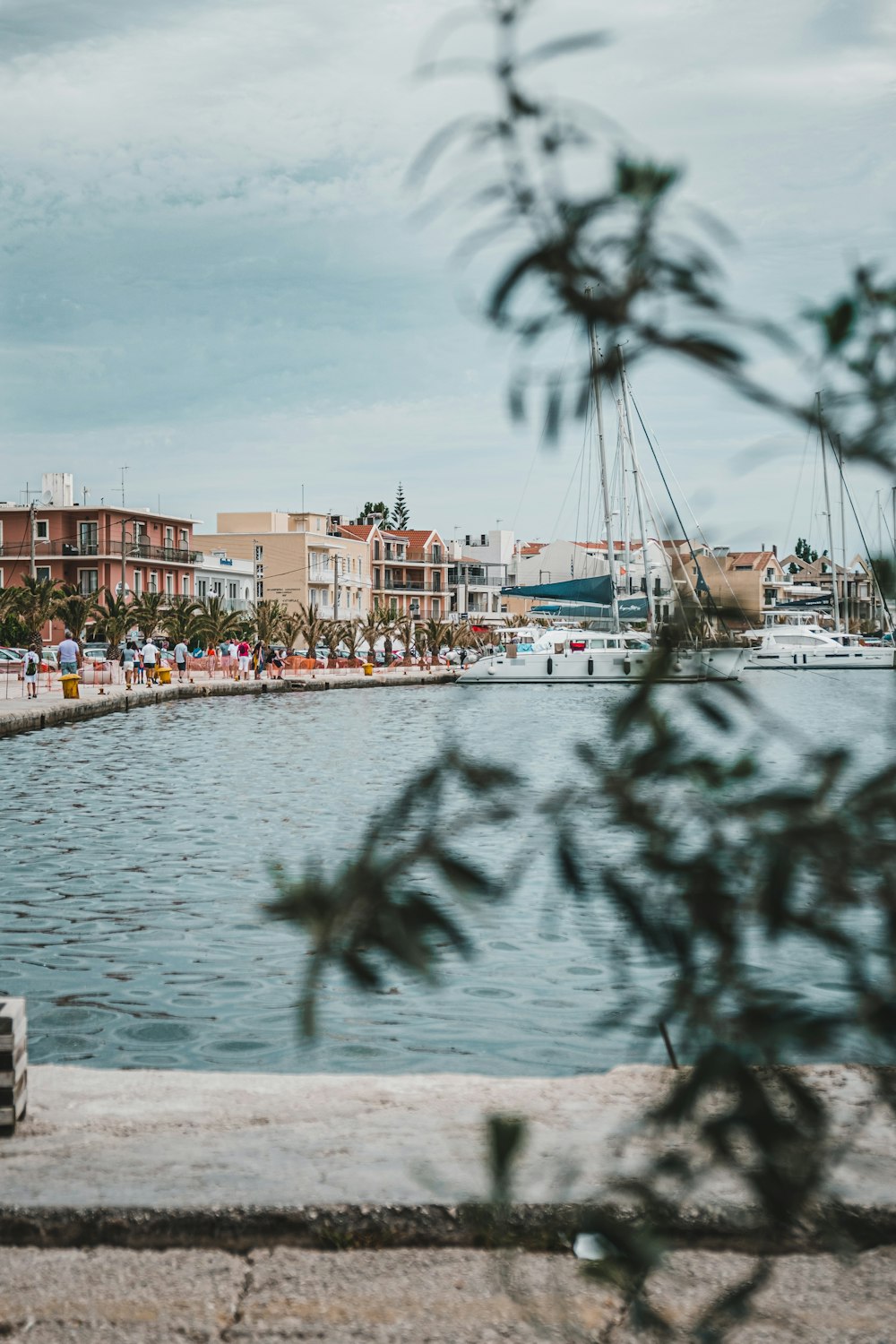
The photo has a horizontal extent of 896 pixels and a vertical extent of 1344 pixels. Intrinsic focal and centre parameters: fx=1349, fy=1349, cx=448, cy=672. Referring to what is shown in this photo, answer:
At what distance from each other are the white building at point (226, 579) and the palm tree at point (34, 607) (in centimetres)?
2587

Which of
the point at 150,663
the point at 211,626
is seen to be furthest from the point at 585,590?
the point at 211,626

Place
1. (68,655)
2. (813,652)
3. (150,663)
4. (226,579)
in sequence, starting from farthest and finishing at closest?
(226,579) → (813,652) → (150,663) → (68,655)

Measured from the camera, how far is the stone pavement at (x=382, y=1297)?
3311mm

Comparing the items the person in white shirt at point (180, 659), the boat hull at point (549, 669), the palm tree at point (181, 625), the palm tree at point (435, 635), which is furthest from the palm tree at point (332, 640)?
the person in white shirt at point (180, 659)

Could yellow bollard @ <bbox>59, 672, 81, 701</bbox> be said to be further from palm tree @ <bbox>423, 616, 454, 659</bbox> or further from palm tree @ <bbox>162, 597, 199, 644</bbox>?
palm tree @ <bbox>423, 616, 454, 659</bbox>

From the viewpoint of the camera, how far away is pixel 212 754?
25281 mm

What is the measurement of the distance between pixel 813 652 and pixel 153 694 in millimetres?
30917

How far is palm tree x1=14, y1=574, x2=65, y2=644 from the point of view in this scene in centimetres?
6066

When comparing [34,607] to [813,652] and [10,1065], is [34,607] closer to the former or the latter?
[813,652]

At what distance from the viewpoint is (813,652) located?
5894 cm

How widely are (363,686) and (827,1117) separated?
54935 mm

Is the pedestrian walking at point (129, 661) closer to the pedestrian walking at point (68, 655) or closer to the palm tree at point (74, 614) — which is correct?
the pedestrian walking at point (68, 655)

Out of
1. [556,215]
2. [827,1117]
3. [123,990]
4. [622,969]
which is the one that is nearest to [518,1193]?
[622,969]

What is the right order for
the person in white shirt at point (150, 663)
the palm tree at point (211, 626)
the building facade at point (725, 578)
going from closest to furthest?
the building facade at point (725, 578)
the person in white shirt at point (150, 663)
the palm tree at point (211, 626)
